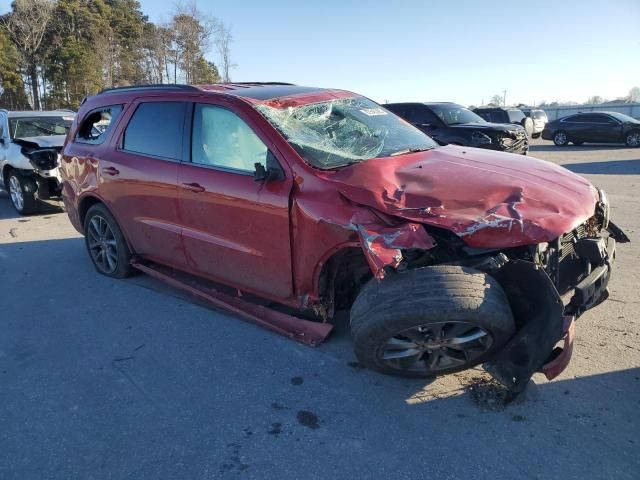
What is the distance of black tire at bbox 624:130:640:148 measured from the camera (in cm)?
1894

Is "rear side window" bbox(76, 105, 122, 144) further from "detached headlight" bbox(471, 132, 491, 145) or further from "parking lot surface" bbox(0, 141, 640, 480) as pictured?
"detached headlight" bbox(471, 132, 491, 145)

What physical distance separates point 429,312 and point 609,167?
507 inches

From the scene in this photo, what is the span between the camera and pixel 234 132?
377cm

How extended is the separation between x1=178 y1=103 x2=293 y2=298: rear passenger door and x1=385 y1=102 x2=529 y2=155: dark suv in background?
28.8 ft

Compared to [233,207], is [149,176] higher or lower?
higher

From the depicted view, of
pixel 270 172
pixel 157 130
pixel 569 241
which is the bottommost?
pixel 569 241

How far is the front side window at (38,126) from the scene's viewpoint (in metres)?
9.35

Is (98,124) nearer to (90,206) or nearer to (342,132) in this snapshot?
(90,206)

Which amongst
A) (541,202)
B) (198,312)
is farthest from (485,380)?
(198,312)

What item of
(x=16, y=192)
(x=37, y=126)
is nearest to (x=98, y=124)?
(x=16, y=192)

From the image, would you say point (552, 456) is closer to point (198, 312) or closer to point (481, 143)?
point (198, 312)

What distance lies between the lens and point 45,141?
8.85 meters

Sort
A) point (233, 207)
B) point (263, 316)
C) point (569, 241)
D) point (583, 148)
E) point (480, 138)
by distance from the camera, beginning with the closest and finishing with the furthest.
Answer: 1. point (569, 241)
2. point (233, 207)
3. point (263, 316)
4. point (480, 138)
5. point (583, 148)

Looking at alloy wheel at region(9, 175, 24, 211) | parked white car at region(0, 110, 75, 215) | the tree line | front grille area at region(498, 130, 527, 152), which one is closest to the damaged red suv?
parked white car at region(0, 110, 75, 215)
